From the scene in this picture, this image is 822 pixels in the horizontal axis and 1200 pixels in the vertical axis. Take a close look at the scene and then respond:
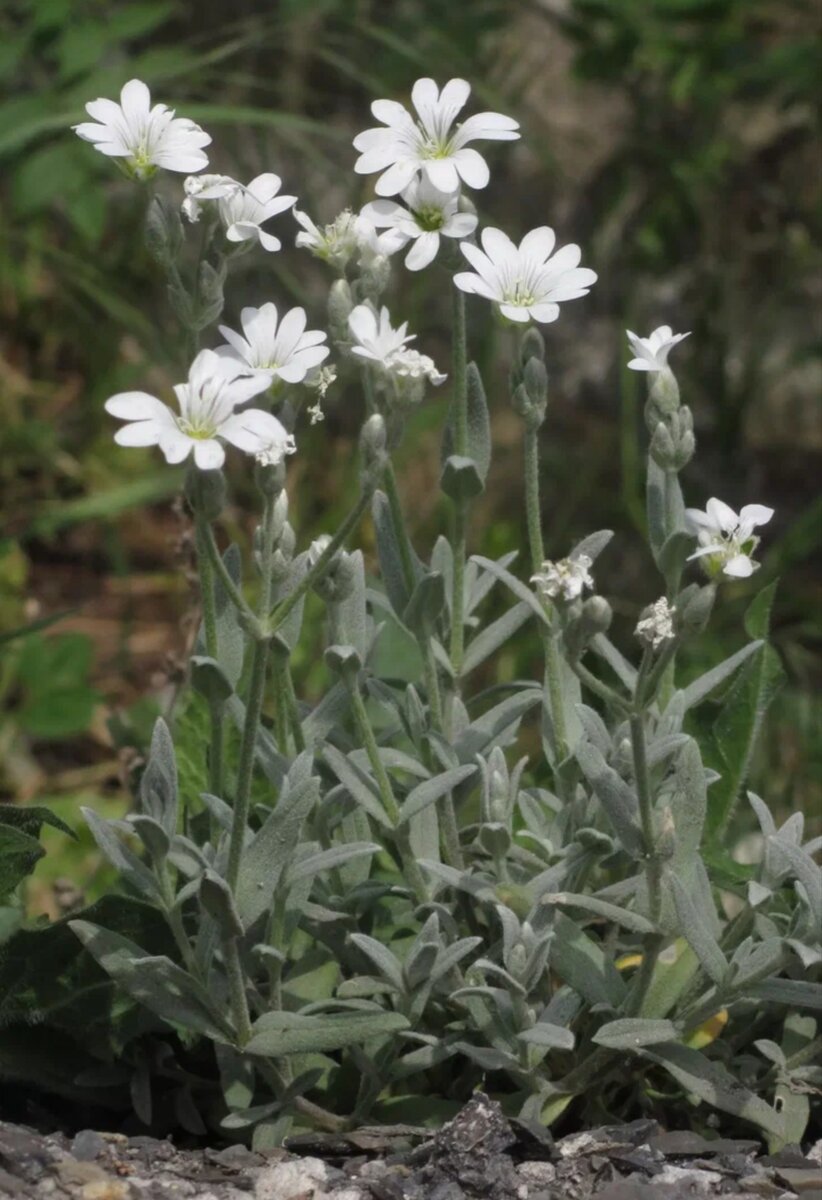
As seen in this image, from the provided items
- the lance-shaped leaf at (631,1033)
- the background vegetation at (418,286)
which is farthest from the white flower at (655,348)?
the background vegetation at (418,286)

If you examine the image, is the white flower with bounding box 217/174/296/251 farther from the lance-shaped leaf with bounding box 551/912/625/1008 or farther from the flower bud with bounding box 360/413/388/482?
the lance-shaped leaf with bounding box 551/912/625/1008

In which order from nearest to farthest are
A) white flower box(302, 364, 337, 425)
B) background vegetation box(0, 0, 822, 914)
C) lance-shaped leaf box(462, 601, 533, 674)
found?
white flower box(302, 364, 337, 425) < lance-shaped leaf box(462, 601, 533, 674) < background vegetation box(0, 0, 822, 914)

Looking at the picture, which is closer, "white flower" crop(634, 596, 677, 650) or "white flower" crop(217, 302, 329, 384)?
"white flower" crop(634, 596, 677, 650)

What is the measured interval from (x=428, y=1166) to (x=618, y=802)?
15.3 inches

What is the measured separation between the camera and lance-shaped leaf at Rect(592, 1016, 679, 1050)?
1476mm

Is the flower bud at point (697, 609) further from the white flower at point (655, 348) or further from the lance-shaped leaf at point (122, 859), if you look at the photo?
the lance-shaped leaf at point (122, 859)

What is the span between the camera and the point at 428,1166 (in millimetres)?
1453

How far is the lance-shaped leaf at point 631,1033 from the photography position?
4.84 feet

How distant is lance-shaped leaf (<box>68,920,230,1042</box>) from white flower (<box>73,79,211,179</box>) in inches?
29.2

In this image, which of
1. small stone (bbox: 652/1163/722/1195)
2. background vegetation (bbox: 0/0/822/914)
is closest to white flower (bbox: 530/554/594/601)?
small stone (bbox: 652/1163/722/1195)

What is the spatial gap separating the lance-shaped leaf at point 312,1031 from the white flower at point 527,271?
0.70 meters

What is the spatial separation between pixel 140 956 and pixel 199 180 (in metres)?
0.77

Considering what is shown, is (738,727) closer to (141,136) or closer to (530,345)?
(530,345)

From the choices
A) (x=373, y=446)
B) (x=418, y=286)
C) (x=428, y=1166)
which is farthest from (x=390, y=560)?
(x=418, y=286)
